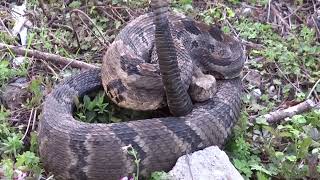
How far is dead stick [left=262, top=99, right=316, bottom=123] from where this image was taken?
4914 millimetres

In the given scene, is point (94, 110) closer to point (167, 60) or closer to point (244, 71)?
point (167, 60)

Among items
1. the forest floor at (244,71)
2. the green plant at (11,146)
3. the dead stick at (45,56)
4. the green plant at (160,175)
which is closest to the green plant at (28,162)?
the forest floor at (244,71)

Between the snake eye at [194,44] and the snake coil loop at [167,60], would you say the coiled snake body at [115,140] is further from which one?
the snake eye at [194,44]

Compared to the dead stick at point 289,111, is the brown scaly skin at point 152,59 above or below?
above

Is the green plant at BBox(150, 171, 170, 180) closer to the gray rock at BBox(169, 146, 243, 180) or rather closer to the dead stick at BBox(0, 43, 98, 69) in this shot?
the gray rock at BBox(169, 146, 243, 180)

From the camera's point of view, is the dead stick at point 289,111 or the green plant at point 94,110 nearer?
the green plant at point 94,110

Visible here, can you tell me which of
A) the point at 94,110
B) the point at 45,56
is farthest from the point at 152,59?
the point at 45,56

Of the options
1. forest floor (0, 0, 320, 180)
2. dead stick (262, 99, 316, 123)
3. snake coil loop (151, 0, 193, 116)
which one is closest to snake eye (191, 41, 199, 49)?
forest floor (0, 0, 320, 180)

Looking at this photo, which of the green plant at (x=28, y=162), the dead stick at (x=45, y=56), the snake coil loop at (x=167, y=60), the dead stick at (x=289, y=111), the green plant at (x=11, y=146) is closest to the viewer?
the snake coil loop at (x=167, y=60)

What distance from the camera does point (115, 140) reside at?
3885 millimetres

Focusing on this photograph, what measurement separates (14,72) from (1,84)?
160 millimetres

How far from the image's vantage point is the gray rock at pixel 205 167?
3.80 m

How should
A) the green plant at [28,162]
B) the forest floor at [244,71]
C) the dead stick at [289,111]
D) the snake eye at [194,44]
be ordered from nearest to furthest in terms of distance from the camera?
1. the green plant at [28,162]
2. the forest floor at [244,71]
3. the dead stick at [289,111]
4. the snake eye at [194,44]

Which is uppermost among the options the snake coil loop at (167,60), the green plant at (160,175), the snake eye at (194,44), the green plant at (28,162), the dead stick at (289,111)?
the snake coil loop at (167,60)
